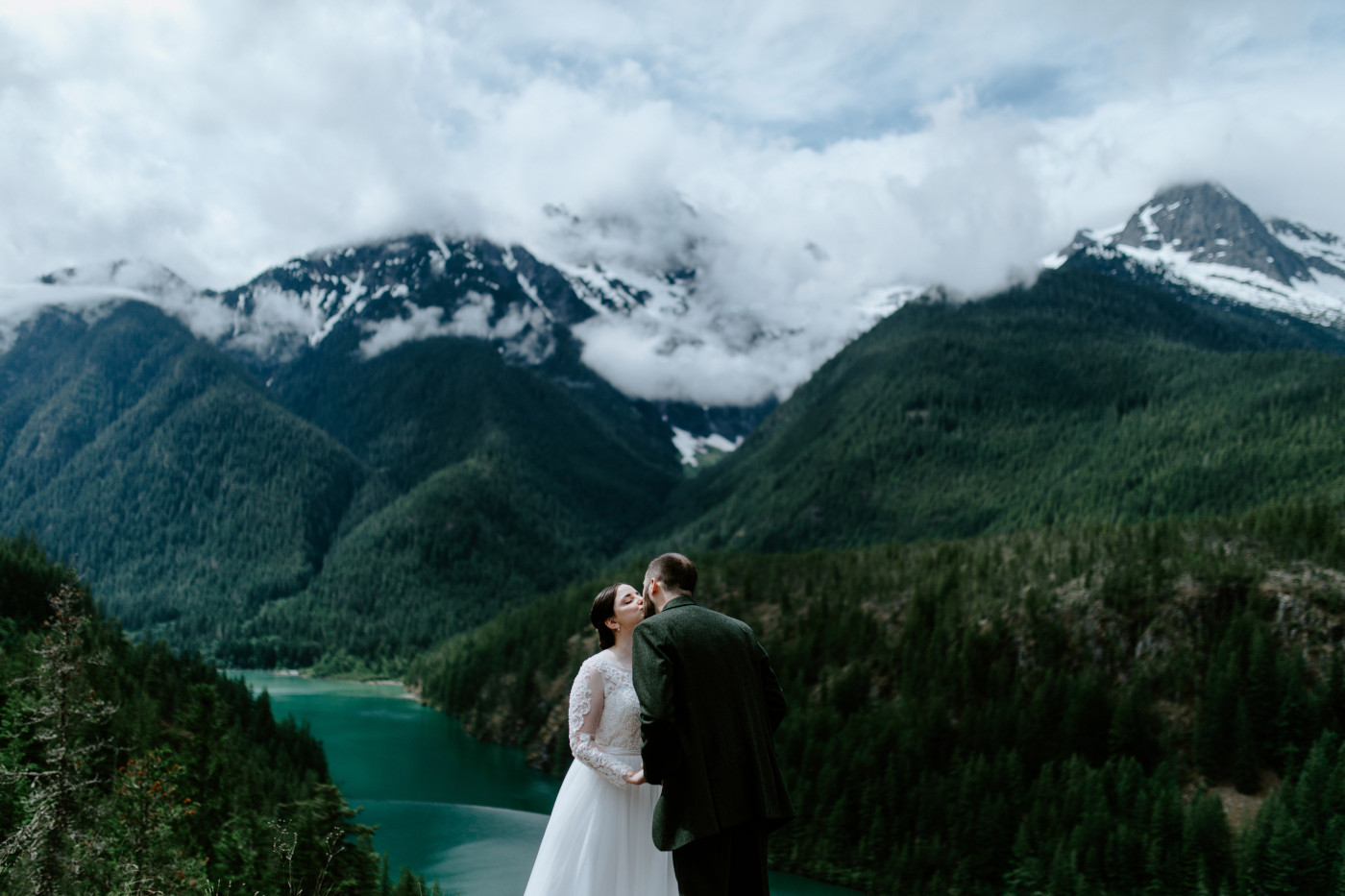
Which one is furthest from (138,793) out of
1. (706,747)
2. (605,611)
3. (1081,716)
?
(1081,716)

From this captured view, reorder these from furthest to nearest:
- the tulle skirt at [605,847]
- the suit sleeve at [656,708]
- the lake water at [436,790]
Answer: the lake water at [436,790] < the tulle skirt at [605,847] < the suit sleeve at [656,708]

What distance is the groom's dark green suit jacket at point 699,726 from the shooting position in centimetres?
773

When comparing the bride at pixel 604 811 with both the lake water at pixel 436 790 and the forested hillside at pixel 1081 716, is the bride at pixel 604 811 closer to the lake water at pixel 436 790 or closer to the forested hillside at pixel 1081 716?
the lake water at pixel 436 790

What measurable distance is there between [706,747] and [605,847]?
1.59 meters

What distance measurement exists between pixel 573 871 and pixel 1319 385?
Answer: 228 meters

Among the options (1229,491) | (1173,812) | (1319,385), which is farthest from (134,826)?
(1319,385)

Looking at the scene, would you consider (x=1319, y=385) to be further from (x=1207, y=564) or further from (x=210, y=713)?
(x=210, y=713)

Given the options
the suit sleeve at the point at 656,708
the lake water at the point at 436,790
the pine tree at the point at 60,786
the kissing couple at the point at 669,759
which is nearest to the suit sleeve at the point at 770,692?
the kissing couple at the point at 669,759

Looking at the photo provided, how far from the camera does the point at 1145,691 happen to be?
281 feet

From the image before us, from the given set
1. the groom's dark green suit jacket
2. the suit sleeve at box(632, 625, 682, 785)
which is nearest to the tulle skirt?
the groom's dark green suit jacket

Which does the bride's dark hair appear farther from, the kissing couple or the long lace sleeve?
the long lace sleeve

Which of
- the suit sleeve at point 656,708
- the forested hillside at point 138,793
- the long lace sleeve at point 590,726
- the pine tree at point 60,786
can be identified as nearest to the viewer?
the suit sleeve at point 656,708

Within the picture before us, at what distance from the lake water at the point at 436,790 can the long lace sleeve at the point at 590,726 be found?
171ft

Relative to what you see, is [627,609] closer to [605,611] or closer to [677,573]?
[605,611]
